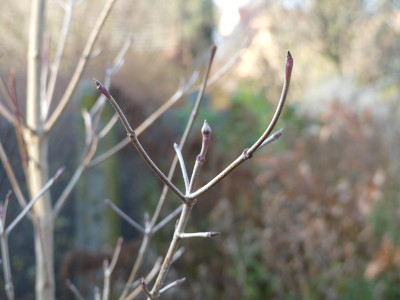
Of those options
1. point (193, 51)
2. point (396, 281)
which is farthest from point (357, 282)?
point (193, 51)

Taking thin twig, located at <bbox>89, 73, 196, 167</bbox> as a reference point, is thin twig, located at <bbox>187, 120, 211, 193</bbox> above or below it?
above

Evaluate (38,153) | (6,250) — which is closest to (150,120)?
(38,153)

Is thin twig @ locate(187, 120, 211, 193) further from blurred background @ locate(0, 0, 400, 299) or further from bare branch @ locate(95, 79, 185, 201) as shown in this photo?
blurred background @ locate(0, 0, 400, 299)

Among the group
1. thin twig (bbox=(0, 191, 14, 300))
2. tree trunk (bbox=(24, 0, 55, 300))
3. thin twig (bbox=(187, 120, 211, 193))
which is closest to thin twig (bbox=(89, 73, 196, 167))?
tree trunk (bbox=(24, 0, 55, 300))

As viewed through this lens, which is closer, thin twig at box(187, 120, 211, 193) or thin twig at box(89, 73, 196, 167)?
thin twig at box(187, 120, 211, 193)

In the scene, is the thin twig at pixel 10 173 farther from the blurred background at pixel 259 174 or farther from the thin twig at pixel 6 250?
the blurred background at pixel 259 174

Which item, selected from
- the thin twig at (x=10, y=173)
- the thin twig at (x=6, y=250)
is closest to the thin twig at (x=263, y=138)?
the thin twig at (x=6, y=250)

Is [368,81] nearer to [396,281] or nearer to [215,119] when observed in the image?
[215,119]
